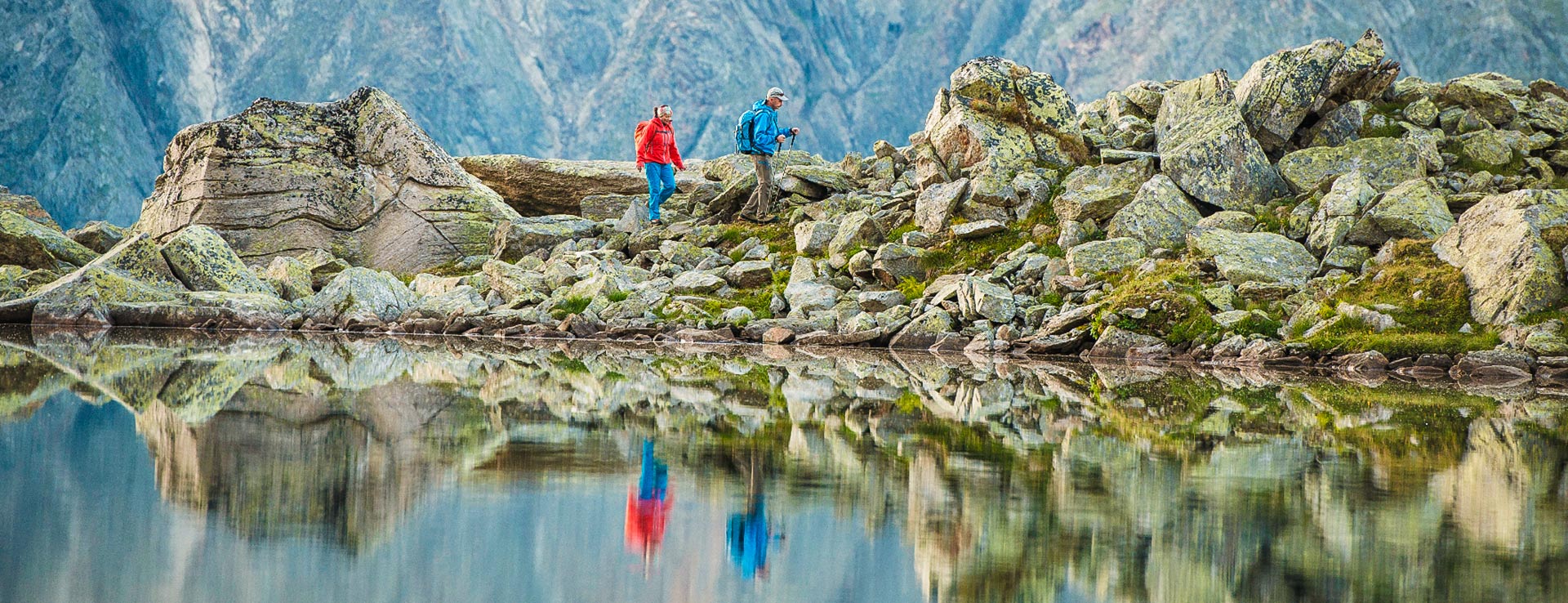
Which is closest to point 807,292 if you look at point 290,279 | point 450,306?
point 450,306

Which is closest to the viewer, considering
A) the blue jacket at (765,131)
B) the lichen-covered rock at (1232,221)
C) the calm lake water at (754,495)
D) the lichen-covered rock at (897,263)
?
the calm lake water at (754,495)

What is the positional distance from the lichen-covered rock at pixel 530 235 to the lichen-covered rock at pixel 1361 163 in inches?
654

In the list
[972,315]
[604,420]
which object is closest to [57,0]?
[972,315]

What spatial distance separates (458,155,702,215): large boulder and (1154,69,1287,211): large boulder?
1492 centimetres

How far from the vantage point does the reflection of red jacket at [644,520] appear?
16.7ft

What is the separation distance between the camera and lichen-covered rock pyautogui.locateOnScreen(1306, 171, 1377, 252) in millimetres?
20156

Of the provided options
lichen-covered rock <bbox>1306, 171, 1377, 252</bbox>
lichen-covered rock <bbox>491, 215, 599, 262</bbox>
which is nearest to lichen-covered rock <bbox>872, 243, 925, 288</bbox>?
lichen-covered rock <bbox>1306, 171, 1377, 252</bbox>

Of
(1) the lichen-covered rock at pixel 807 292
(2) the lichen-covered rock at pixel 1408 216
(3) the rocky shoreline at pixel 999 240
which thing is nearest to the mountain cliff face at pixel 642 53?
(3) the rocky shoreline at pixel 999 240

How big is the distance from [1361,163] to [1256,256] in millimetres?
4212

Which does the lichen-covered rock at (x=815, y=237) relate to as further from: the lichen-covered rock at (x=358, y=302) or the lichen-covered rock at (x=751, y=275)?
the lichen-covered rock at (x=358, y=302)

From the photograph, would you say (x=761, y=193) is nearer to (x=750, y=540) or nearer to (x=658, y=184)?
(x=658, y=184)

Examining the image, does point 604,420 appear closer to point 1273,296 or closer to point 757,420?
point 757,420

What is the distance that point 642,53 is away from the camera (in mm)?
165250

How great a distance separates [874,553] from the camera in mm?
→ 5035
